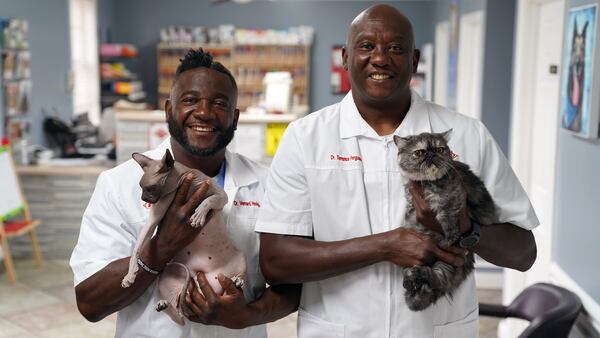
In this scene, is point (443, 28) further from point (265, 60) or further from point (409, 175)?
point (409, 175)

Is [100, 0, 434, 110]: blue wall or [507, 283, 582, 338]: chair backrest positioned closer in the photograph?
[507, 283, 582, 338]: chair backrest

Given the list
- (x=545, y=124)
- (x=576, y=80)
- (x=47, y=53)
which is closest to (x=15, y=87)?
(x=47, y=53)

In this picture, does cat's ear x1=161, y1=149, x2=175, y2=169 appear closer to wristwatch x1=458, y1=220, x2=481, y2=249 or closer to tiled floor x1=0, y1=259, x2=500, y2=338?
wristwatch x1=458, y1=220, x2=481, y2=249

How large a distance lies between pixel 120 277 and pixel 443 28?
7736 millimetres

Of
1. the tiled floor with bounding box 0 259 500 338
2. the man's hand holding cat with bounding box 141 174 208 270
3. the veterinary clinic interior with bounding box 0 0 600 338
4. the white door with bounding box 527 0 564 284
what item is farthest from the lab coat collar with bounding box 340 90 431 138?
the tiled floor with bounding box 0 259 500 338

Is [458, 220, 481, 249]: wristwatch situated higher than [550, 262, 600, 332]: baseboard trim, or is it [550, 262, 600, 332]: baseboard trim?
[458, 220, 481, 249]: wristwatch

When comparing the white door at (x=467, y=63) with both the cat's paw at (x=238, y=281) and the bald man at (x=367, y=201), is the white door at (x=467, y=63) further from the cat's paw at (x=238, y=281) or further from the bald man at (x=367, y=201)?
the cat's paw at (x=238, y=281)

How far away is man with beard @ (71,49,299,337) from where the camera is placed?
1.57 metres

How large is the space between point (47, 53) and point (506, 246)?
7157 mm

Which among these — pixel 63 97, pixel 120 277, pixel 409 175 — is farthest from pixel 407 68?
pixel 63 97

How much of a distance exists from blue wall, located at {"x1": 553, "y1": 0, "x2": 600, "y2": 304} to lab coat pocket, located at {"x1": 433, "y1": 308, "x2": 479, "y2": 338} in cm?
118

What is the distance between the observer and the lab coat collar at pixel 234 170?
176 centimetres

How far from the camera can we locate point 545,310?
2771mm

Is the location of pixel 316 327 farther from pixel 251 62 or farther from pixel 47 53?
pixel 251 62
